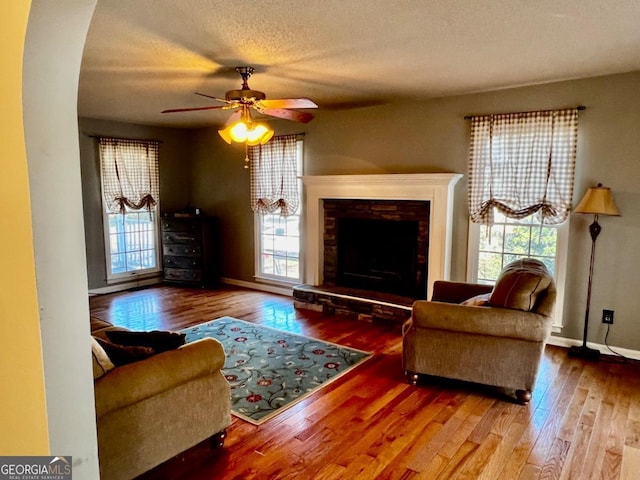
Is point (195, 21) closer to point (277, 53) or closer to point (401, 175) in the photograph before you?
point (277, 53)

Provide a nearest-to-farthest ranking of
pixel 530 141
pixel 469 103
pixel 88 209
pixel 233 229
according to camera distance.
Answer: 1. pixel 530 141
2. pixel 469 103
3. pixel 88 209
4. pixel 233 229

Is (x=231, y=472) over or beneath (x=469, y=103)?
beneath

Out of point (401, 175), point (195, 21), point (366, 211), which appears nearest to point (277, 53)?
point (195, 21)

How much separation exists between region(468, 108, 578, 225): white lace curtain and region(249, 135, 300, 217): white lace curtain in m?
2.42

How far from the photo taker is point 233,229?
6.90 m

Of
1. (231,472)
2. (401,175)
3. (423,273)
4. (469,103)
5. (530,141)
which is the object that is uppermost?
(469,103)

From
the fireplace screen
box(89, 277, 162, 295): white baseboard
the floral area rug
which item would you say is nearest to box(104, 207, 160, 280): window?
box(89, 277, 162, 295): white baseboard

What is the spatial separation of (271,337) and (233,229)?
2833mm

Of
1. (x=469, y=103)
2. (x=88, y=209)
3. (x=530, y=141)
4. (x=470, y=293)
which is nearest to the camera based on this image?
(x=470, y=293)

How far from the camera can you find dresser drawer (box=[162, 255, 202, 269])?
6.73 m

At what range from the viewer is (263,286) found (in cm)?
660

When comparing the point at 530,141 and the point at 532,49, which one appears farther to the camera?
the point at 530,141

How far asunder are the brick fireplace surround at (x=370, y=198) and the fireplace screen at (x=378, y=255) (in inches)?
9.5

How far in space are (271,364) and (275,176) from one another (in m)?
3.10
